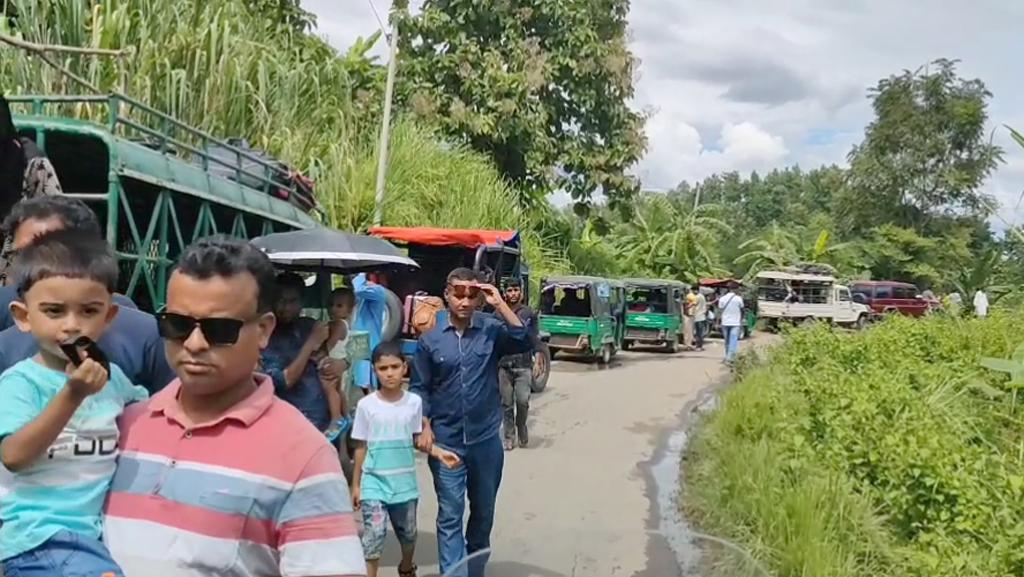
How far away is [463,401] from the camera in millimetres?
5160

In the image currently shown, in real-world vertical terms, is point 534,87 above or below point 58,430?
above

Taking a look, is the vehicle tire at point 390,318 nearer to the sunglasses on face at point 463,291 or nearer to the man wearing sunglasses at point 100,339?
the sunglasses on face at point 463,291

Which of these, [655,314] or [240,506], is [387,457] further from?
[655,314]

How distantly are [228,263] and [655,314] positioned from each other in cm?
2279

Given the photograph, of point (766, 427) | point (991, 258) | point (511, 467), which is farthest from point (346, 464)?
point (991, 258)

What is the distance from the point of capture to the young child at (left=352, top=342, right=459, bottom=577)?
16.8ft

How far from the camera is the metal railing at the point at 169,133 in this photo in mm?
5761

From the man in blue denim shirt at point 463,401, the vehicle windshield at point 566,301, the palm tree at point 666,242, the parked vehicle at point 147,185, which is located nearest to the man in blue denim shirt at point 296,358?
the man in blue denim shirt at point 463,401

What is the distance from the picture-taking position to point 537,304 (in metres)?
20.7

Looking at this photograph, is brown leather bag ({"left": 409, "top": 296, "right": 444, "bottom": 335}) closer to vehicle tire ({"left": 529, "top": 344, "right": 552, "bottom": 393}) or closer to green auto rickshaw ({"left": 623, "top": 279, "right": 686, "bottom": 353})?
vehicle tire ({"left": 529, "top": 344, "right": 552, "bottom": 393})

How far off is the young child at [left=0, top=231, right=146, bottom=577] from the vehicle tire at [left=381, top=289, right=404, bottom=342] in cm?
746

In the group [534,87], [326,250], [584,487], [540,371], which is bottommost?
[584,487]

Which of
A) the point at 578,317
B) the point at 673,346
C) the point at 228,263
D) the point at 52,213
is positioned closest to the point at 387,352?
the point at 52,213

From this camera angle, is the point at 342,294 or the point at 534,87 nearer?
the point at 342,294
